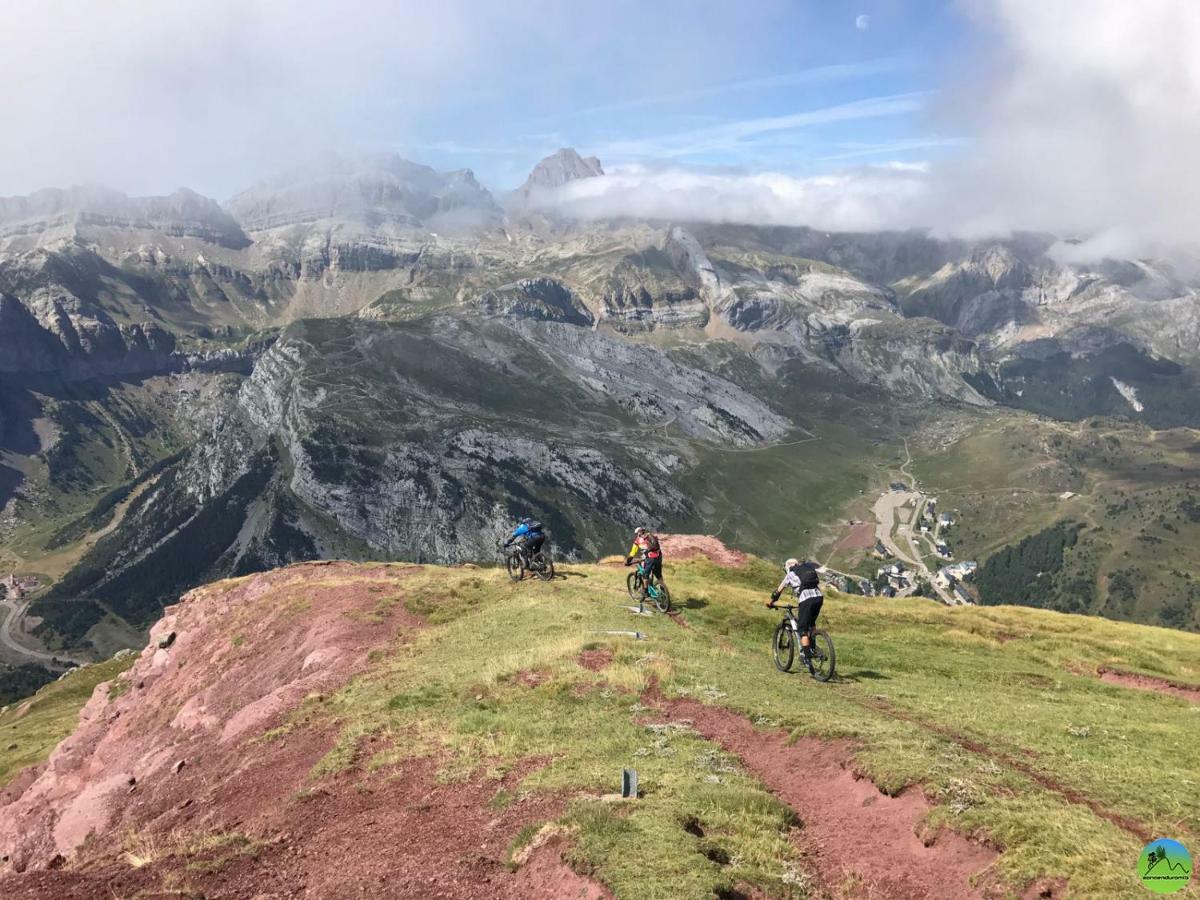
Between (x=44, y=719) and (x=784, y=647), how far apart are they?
390ft

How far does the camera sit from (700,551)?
6531 cm

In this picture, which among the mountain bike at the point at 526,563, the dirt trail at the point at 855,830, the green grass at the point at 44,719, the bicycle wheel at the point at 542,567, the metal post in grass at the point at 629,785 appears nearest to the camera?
the dirt trail at the point at 855,830

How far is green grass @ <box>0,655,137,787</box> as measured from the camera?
74.6m

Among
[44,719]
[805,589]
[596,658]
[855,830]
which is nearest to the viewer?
[855,830]

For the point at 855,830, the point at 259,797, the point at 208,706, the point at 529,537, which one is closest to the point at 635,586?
the point at 529,537

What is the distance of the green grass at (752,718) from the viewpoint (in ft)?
44.1

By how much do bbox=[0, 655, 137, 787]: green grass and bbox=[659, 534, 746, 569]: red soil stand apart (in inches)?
2581

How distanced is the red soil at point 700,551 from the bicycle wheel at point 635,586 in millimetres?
19760

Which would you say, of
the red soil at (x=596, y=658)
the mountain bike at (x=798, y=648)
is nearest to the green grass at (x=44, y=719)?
the red soil at (x=596, y=658)

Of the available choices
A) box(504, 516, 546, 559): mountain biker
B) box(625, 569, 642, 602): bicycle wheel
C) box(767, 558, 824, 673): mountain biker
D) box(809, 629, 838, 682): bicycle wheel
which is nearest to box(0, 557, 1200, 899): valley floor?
box(809, 629, 838, 682): bicycle wheel

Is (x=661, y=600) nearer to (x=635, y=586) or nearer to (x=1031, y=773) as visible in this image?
(x=635, y=586)

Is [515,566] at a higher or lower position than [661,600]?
lower

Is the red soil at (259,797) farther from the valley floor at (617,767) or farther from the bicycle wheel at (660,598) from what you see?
the bicycle wheel at (660,598)

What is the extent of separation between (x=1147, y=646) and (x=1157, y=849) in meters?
51.7
